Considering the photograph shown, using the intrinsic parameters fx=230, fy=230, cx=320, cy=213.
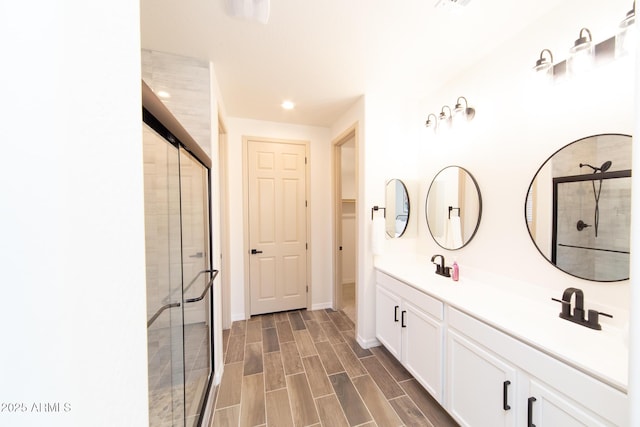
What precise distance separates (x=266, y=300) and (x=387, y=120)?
2.63 meters

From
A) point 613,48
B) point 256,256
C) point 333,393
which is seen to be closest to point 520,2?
point 613,48

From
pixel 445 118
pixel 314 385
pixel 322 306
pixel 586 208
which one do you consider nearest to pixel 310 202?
pixel 322 306

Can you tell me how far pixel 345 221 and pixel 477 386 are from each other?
315cm

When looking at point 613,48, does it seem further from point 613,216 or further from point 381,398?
point 381,398

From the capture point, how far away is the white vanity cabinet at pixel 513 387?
866 millimetres

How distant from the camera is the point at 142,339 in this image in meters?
0.45

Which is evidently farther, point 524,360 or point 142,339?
point 524,360

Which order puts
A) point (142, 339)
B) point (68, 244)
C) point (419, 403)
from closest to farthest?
point (68, 244), point (142, 339), point (419, 403)

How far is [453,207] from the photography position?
2059 millimetres

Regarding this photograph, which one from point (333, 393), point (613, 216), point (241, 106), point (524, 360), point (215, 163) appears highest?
point (241, 106)

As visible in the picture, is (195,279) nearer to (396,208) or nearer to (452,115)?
(396,208)

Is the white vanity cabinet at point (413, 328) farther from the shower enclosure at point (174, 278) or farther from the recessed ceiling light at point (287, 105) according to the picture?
the recessed ceiling light at point (287, 105)

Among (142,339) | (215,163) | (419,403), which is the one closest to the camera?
(142,339)

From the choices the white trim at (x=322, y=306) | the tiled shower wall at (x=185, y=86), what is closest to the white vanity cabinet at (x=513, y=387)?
the white trim at (x=322, y=306)
